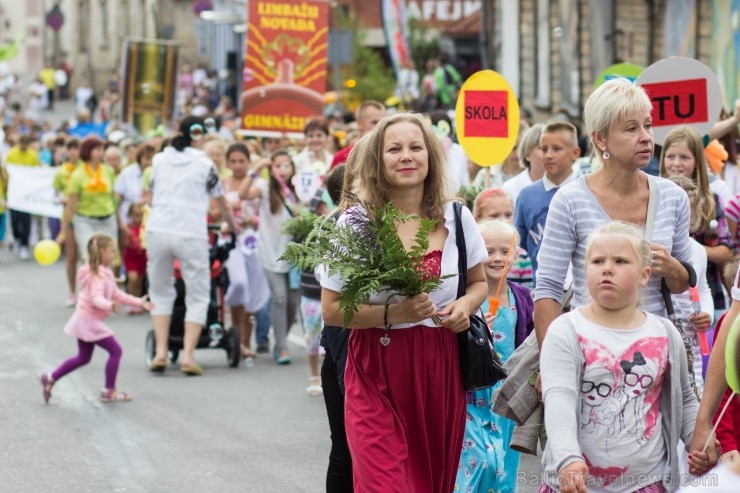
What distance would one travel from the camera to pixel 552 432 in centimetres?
497

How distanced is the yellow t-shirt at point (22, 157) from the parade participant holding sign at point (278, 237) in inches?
487

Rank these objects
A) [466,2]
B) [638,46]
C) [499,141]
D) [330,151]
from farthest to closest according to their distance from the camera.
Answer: [466,2], [638,46], [330,151], [499,141]

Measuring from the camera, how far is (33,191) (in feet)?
76.9

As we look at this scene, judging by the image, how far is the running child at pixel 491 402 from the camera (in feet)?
20.9

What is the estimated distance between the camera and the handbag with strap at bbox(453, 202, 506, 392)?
18.7 ft

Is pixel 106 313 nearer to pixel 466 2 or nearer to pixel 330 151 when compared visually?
pixel 330 151

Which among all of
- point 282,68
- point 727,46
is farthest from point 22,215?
point 727,46

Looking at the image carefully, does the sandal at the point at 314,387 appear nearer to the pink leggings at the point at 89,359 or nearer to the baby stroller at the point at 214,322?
the baby stroller at the point at 214,322

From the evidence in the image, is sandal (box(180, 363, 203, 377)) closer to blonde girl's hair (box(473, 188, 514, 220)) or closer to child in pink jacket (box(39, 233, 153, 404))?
child in pink jacket (box(39, 233, 153, 404))

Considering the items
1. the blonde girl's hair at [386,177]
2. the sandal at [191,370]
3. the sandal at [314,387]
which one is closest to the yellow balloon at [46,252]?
the sandal at [191,370]

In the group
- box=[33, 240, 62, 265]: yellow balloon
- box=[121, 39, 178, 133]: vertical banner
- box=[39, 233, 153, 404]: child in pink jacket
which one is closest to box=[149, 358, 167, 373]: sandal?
box=[39, 233, 153, 404]: child in pink jacket

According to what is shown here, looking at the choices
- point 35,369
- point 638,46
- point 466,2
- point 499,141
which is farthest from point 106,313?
point 466,2

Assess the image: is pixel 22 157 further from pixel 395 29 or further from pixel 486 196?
pixel 486 196

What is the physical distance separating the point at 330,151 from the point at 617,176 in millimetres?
9206
